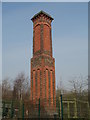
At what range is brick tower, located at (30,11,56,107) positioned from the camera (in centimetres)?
1583

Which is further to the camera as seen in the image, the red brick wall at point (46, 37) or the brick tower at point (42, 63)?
the red brick wall at point (46, 37)

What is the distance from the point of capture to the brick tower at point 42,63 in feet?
51.9

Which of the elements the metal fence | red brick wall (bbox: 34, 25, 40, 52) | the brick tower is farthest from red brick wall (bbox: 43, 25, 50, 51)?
the metal fence

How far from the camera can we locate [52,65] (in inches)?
679

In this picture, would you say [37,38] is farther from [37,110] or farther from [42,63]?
[37,110]

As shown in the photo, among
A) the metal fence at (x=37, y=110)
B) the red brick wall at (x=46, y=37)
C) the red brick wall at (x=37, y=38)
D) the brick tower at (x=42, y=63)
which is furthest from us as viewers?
the red brick wall at (x=37, y=38)

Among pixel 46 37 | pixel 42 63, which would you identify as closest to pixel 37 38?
pixel 46 37

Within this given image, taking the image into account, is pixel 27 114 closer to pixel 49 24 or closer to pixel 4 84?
pixel 49 24

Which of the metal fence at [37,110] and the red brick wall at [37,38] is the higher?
the red brick wall at [37,38]

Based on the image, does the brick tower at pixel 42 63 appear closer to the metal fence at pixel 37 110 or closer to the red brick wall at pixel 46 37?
the red brick wall at pixel 46 37

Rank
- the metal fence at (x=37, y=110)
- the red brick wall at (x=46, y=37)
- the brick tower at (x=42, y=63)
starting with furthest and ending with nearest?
the red brick wall at (x=46, y=37)
the brick tower at (x=42, y=63)
the metal fence at (x=37, y=110)

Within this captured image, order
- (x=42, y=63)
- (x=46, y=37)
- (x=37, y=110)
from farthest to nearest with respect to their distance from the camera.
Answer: (x=46, y=37) < (x=42, y=63) < (x=37, y=110)

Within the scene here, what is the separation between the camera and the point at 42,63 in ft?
53.7

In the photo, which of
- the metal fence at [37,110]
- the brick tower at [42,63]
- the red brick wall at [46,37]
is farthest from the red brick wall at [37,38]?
the metal fence at [37,110]
